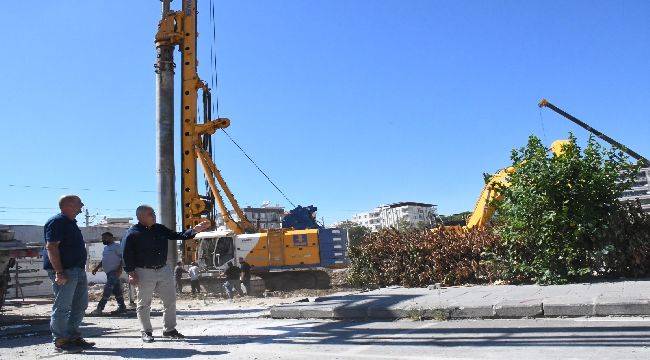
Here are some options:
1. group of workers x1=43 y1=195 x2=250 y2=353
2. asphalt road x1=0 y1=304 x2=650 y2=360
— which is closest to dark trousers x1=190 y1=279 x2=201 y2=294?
asphalt road x1=0 y1=304 x2=650 y2=360

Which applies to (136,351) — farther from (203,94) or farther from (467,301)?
(203,94)

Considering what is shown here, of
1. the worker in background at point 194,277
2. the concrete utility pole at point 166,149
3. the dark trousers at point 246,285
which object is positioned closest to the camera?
the concrete utility pole at point 166,149

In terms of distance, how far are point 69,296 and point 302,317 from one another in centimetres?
333

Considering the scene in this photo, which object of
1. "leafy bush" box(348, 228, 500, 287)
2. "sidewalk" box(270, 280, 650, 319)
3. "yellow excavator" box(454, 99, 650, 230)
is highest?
"yellow excavator" box(454, 99, 650, 230)

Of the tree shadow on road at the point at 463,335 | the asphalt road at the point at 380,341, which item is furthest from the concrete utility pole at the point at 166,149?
the tree shadow on road at the point at 463,335

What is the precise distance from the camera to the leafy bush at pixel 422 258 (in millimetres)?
10547

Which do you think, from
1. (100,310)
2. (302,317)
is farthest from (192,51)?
(302,317)

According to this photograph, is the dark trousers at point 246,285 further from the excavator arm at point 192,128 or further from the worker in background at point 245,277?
the excavator arm at point 192,128

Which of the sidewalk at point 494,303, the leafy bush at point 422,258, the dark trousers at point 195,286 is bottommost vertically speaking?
the dark trousers at point 195,286

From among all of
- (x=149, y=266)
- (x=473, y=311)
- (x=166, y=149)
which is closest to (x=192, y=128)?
(x=166, y=149)

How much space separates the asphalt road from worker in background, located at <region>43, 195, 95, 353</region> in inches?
9.8

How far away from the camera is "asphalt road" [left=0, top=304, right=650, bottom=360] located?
475 cm

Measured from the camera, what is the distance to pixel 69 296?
6.10m

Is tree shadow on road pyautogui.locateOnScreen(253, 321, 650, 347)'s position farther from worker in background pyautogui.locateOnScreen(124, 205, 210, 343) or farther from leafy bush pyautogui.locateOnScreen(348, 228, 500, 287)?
leafy bush pyautogui.locateOnScreen(348, 228, 500, 287)
